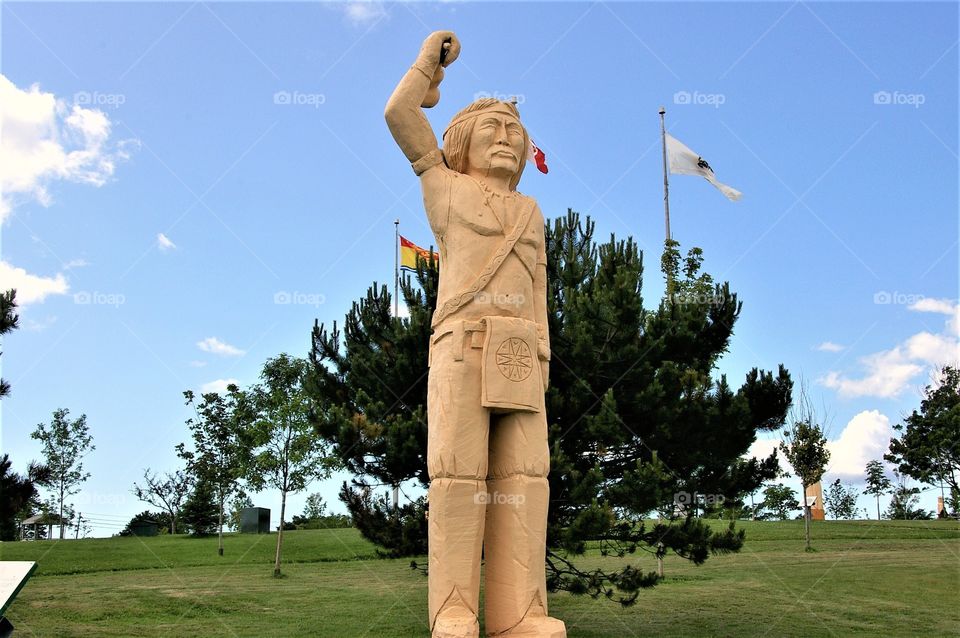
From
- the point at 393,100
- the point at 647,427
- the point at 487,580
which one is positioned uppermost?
the point at 393,100

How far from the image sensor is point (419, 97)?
7305 mm

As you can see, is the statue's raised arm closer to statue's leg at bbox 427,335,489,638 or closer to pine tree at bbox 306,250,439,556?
statue's leg at bbox 427,335,489,638

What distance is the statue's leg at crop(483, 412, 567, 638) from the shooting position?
21.1 ft

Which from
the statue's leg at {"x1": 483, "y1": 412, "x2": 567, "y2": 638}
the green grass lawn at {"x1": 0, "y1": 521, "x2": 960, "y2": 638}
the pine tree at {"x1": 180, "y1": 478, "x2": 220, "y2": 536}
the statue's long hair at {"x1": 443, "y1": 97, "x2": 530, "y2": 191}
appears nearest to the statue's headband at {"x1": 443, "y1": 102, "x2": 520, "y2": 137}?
the statue's long hair at {"x1": 443, "y1": 97, "x2": 530, "y2": 191}

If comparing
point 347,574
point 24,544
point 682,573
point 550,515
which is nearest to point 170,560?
point 24,544

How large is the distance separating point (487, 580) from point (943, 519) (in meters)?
31.5

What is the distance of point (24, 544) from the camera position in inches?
925

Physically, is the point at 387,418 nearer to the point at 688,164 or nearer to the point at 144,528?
the point at 688,164

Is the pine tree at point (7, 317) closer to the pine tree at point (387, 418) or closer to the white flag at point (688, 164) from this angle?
Answer: the pine tree at point (387, 418)

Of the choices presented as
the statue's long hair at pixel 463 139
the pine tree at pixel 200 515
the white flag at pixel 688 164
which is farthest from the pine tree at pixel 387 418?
the pine tree at pixel 200 515

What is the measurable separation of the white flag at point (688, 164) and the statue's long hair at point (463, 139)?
1108 cm

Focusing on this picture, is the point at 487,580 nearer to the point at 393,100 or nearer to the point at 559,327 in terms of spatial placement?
the point at 393,100

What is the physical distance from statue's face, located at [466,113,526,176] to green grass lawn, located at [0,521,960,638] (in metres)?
6.51

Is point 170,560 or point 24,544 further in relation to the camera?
point 24,544
